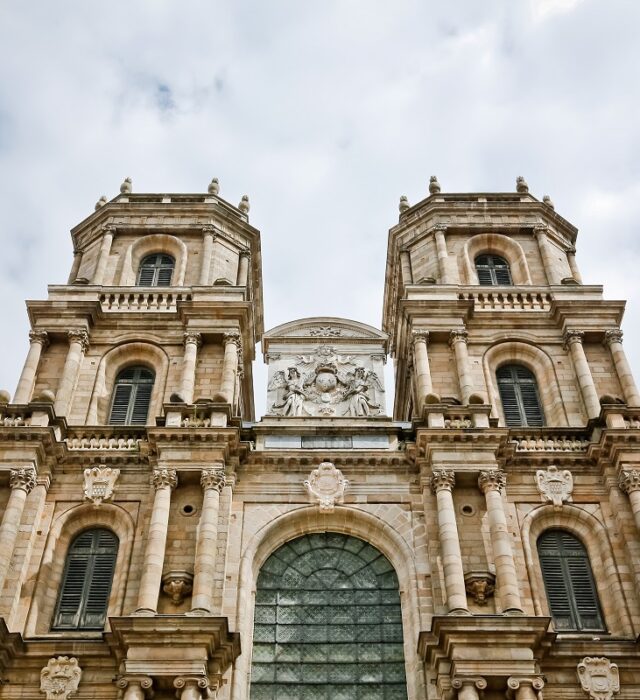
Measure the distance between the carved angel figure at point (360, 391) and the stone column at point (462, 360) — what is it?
2.18 meters

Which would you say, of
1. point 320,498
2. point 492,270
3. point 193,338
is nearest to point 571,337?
point 492,270

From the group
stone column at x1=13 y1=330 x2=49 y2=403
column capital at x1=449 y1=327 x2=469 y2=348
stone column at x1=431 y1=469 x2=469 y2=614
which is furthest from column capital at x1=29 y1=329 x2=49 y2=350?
stone column at x1=431 y1=469 x2=469 y2=614

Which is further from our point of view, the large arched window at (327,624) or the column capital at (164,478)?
the column capital at (164,478)

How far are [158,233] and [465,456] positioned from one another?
43.0 feet

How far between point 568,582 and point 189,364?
10.7 m

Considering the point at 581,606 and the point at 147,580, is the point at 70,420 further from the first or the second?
the point at 581,606

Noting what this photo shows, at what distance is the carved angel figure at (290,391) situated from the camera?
2544 cm

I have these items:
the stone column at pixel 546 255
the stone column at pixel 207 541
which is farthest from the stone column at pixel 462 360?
the stone column at pixel 207 541

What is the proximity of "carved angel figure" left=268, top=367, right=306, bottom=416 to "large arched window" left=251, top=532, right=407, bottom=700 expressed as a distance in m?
3.99

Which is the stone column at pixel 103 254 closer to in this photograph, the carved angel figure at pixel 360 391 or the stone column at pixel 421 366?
the carved angel figure at pixel 360 391

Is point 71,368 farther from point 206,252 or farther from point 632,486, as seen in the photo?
point 632,486

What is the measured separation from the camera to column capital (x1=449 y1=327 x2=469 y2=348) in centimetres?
2631

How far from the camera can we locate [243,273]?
1186 inches

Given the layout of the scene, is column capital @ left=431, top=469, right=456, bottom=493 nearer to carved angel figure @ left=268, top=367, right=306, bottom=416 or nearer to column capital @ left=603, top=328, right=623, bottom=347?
carved angel figure @ left=268, top=367, right=306, bottom=416
